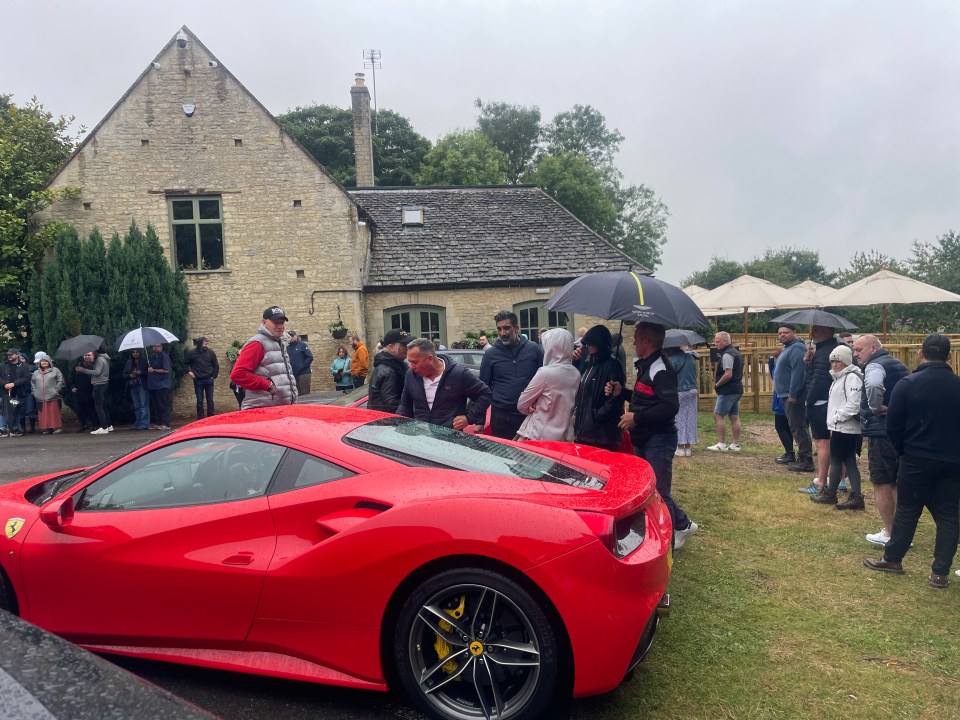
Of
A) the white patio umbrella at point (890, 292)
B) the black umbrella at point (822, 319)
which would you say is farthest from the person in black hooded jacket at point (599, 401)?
the white patio umbrella at point (890, 292)

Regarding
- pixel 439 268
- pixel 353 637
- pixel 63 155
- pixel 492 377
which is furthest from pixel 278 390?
pixel 63 155

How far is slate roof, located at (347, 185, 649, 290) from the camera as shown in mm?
18922

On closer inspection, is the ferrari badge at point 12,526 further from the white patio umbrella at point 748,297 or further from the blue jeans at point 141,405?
the white patio umbrella at point 748,297

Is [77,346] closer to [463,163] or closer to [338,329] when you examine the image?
[338,329]

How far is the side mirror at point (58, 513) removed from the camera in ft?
12.0

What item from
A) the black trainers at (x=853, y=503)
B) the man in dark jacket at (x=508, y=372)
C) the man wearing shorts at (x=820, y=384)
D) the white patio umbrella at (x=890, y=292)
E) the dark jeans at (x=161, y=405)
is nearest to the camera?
the man in dark jacket at (x=508, y=372)

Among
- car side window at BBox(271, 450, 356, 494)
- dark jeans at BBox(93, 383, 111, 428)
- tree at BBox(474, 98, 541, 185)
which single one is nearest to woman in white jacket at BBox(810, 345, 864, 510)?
car side window at BBox(271, 450, 356, 494)

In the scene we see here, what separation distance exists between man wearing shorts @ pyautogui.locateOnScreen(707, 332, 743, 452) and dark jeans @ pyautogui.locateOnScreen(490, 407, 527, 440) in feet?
15.7

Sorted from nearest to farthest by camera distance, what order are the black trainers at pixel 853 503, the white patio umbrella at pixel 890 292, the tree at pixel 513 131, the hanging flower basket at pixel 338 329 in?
1. the black trainers at pixel 853 503
2. the white patio umbrella at pixel 890 292
3. the hanging flower basket at pixel 338 329
4. the tree at pixel 513 131

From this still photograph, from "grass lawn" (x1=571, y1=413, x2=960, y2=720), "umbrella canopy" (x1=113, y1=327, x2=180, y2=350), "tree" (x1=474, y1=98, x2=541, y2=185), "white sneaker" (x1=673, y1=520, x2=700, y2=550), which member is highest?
"tree" (x1=474, y1=98, x2=541, y2=185)

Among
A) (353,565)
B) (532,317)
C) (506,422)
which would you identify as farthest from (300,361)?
(353,565)

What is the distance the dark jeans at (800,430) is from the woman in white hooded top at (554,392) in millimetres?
4455

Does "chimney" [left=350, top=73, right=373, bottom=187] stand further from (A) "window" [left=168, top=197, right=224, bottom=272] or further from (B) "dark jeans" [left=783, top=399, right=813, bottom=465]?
(B) "dark jeans" [left=783, top=399, right=813, bottom=465]

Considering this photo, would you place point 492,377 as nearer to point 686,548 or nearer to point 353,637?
point 686,548
